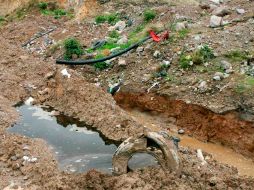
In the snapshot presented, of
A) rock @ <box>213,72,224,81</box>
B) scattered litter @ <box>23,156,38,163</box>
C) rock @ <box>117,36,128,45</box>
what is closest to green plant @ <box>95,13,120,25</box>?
rock @ <box>117,36,128,45</box>

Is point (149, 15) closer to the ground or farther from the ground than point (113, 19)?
farther from the ground

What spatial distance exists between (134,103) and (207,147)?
2.78 m

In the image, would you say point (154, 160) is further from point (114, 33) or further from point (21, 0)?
point (21, 0)

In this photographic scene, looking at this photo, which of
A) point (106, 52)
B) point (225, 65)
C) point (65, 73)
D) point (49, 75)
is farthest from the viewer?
point (106, 52)

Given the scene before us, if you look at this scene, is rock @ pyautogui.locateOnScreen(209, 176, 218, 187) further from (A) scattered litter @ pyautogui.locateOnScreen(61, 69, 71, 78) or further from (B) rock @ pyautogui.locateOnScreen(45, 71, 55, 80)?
(B) rock @ pyautogui.locateOnScreen(45, 71, 55, 80)

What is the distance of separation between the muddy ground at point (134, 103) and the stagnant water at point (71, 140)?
10.0 inches

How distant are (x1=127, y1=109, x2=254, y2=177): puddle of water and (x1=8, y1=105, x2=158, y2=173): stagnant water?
5.15 feet

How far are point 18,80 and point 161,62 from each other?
4.63m

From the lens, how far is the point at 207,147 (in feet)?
36.2

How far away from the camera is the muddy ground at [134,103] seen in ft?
29.3

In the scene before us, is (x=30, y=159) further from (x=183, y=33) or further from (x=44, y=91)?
(x=183, y=33)

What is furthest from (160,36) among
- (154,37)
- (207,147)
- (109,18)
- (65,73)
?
(207,147)

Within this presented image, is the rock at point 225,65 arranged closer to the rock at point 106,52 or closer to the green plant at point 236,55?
the green plant at point 236,55

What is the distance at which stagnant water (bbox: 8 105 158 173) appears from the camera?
9.91 m
